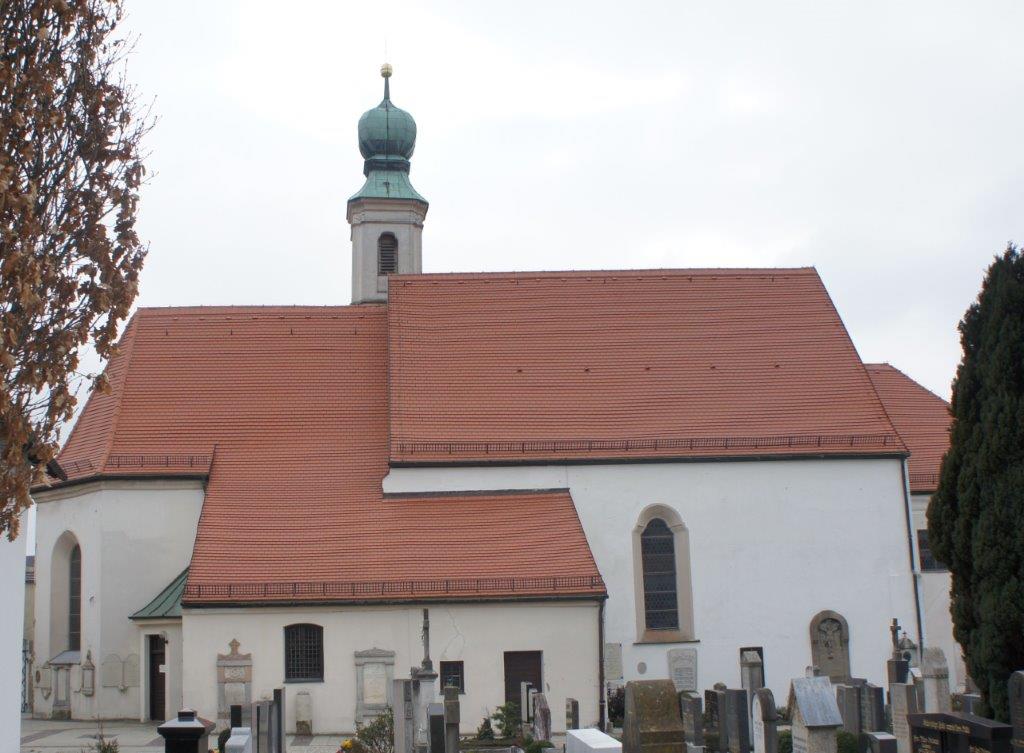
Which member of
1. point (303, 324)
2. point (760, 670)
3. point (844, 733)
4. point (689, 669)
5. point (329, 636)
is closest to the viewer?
point (844, 733)

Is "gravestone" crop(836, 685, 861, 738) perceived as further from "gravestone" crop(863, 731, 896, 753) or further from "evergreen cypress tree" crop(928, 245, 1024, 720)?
"gravestone" crop(863, 731, 896, 753)

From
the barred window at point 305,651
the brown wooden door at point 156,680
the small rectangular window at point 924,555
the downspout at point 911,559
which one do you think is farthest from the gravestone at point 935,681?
the brown wooden door at point 156,680

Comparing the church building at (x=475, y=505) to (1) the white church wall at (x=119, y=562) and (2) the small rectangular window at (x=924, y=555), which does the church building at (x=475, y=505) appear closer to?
(1) the white church wall at (x=119, y=562)

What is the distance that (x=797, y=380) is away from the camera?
24922 mm

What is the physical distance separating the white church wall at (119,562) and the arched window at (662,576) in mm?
8662

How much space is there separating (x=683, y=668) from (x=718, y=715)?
205 inches

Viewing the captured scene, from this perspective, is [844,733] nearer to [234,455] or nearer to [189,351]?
[234,455]

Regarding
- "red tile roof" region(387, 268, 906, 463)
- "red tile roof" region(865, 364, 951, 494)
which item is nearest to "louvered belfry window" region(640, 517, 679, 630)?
"red tile roof" region(387, 268, 906, 463)

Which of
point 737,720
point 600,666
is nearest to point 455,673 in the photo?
point 600,666

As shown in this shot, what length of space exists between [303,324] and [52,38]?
15.7m

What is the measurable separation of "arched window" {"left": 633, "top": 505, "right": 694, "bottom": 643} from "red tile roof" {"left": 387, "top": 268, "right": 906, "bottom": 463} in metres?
1.39

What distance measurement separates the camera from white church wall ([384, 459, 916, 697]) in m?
22.8

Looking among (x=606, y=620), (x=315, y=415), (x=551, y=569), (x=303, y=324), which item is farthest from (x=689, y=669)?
(x=303, y=324)

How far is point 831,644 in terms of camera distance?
2295 centimetres
